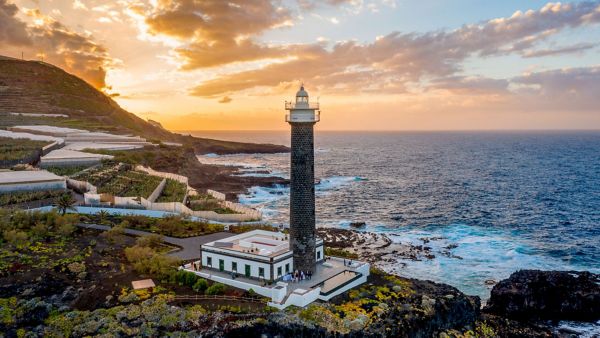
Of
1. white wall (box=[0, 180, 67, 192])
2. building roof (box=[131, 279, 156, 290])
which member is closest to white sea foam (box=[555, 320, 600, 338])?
building roof (box=[131, 279, 156, 290])

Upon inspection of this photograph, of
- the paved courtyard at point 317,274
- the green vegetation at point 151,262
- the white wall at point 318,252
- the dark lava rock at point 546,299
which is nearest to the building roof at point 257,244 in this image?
the paved courtyard at point 317,274

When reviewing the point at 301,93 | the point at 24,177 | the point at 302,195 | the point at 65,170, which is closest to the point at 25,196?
the point at 24,177

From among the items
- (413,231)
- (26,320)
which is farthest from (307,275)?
(413,231)

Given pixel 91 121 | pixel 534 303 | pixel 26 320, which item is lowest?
pixel 534 303

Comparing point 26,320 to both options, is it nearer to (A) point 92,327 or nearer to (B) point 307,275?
(A) point 92,327

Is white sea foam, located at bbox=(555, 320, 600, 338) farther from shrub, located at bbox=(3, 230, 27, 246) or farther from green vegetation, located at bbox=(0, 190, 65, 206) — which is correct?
green vegetation, located at bbox=(0, 190, 65, 206)

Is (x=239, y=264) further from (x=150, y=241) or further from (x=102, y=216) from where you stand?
(x=102, y=216)
